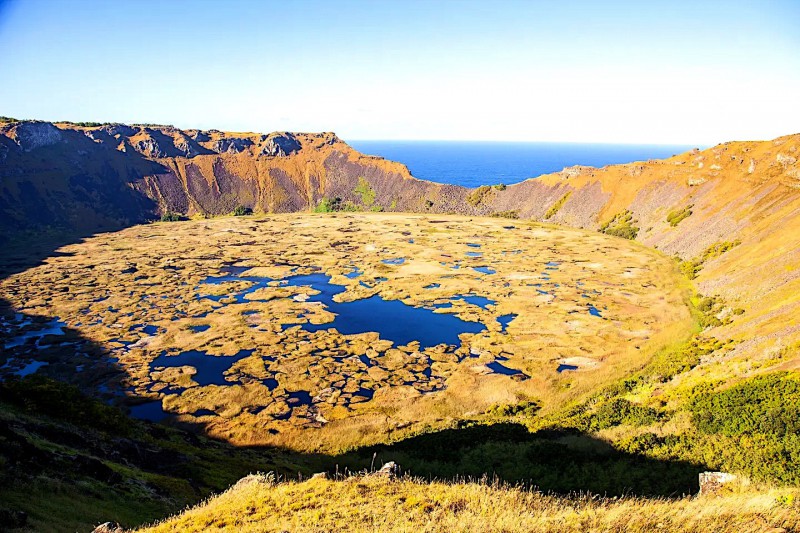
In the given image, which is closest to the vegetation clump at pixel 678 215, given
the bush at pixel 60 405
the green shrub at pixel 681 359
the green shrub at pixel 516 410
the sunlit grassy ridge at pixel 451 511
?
the green shrub at pixel 681 359

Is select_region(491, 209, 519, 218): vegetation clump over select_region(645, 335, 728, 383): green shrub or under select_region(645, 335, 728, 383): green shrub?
over

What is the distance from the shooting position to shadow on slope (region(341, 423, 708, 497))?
28.3m

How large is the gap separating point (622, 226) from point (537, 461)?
127m

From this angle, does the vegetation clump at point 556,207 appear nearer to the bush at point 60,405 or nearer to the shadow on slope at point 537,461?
the shadow on slope at point 537,461

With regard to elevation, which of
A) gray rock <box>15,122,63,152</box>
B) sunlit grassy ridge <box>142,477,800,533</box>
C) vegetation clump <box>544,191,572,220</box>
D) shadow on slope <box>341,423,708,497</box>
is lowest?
shadow on slope <box>341,423,708,497</box>

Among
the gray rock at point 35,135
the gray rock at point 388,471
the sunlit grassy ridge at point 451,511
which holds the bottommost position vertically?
the gray rock at point 388,471

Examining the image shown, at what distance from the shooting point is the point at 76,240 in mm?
142750

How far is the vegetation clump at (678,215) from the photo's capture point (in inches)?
4872

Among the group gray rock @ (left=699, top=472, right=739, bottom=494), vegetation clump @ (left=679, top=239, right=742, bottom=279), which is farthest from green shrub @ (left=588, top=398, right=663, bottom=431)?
vegetation clump @ (left=679, top=239, right=742, bottom=279)

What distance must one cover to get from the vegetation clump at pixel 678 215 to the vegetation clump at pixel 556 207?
152ft

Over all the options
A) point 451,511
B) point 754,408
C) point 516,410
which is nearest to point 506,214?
point 516,410

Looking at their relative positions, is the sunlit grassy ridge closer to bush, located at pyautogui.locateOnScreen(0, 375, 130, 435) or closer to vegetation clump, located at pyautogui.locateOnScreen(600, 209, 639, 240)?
bush, located at pyautogui.locateOnScreen(0, 375, 130, 435)

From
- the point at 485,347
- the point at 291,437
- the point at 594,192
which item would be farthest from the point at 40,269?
the point at 594,192

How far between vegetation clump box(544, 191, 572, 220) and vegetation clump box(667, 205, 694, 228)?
152ft
